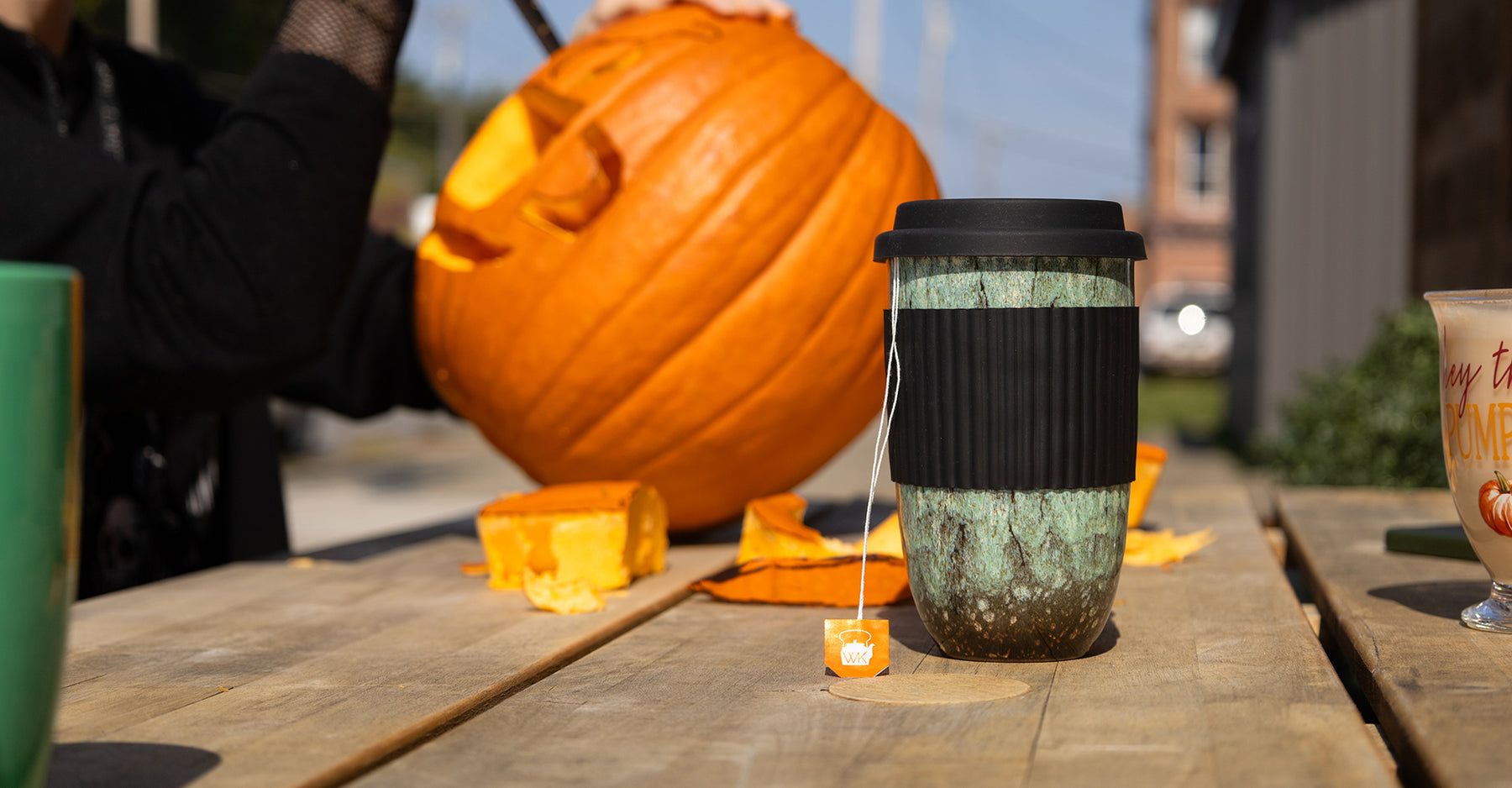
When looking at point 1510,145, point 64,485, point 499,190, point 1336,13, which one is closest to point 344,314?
point 499,190

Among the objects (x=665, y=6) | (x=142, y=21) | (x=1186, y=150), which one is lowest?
(x=665, y=6)

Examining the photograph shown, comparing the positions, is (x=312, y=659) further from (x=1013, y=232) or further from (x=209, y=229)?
(x=1013, y=232)

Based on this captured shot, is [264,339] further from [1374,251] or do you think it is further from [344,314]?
[1374,251]

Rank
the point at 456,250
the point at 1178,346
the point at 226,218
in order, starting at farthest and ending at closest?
the point at 1178,346, the point at 456,250, the point at 226,218

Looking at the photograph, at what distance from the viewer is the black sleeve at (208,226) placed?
1.62 m

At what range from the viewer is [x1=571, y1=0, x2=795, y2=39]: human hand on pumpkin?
7.14 feet

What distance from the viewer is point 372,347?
2.22 metres

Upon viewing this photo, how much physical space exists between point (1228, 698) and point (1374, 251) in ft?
21.7

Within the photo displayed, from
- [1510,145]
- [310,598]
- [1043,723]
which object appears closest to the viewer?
[1043,723]

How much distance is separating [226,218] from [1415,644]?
1.41 m

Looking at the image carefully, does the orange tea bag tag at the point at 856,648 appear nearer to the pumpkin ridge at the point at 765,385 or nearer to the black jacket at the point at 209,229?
the pumpkin ridge at the point at 765,385

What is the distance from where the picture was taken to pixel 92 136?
2.08m

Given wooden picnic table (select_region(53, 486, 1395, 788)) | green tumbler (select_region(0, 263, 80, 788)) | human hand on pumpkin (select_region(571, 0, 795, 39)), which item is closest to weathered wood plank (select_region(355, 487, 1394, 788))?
wooden picnic table (select_region(53, 486, 1395, 788))

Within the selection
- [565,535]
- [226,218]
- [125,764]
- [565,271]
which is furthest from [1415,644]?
[226,218]
